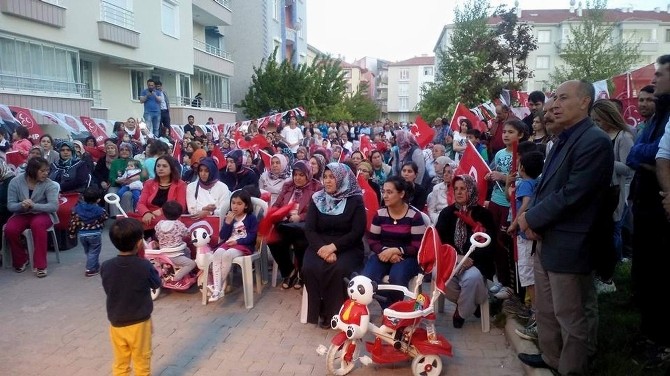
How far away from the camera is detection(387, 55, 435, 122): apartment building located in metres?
92.9

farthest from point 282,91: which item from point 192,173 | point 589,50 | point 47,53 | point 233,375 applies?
point 233,375

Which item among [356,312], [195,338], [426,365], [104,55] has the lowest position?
[195,338]

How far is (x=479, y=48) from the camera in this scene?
20625 mm

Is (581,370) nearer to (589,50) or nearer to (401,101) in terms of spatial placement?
(589,50)

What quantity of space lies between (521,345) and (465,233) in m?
1.20

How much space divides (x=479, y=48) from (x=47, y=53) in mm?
15655

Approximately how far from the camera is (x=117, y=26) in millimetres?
18016

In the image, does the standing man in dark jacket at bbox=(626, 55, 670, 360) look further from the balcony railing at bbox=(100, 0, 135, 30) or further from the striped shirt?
the balcony railing at bbox=(100, 0, 135, 30)

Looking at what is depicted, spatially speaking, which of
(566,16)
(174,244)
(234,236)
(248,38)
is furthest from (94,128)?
(566,16)

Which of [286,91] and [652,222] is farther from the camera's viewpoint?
[286,91]

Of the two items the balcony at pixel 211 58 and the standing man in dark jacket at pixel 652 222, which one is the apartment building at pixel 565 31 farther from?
the standing man in dark jacket at pixel 652 222

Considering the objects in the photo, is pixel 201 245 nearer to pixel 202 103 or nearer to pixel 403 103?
pixel 202 103

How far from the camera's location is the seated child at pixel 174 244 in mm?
5621

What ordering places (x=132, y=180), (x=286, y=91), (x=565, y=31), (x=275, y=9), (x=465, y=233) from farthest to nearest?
(x=565, y=31) < (x=275, y=9) < (x=286, y=91) < (x=132, y=180) < (x=465, y=233)
